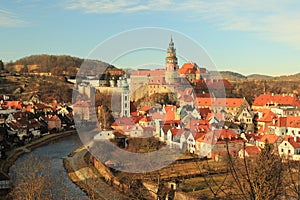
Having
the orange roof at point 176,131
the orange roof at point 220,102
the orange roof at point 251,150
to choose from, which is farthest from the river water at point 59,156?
the orange roof at point 220,102

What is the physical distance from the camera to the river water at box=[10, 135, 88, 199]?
691 cm

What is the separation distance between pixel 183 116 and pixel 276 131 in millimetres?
3287

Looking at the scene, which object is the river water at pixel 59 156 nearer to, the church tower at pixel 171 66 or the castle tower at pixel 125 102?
the castle tower at pixel 125 102

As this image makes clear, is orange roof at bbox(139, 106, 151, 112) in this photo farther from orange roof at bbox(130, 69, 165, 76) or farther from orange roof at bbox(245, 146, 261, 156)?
orange roof at bbox(245, 146, 261, 156)

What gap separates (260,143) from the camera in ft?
31.9

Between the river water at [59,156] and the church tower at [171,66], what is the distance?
4.54 meters

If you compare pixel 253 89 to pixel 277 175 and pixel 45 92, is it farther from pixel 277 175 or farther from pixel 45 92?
pixel 277 175

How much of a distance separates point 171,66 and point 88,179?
887 cm

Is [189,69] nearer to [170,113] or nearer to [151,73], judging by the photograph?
[151,73]

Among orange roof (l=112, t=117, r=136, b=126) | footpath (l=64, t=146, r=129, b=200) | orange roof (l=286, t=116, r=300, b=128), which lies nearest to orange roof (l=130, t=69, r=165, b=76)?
orange roof (l=112, t=117, r=136, b=126)

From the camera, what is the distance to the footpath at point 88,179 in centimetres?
649

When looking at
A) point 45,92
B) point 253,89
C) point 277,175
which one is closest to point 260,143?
point 277,175

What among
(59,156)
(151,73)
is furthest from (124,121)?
(151,73)

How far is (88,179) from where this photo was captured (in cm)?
763
